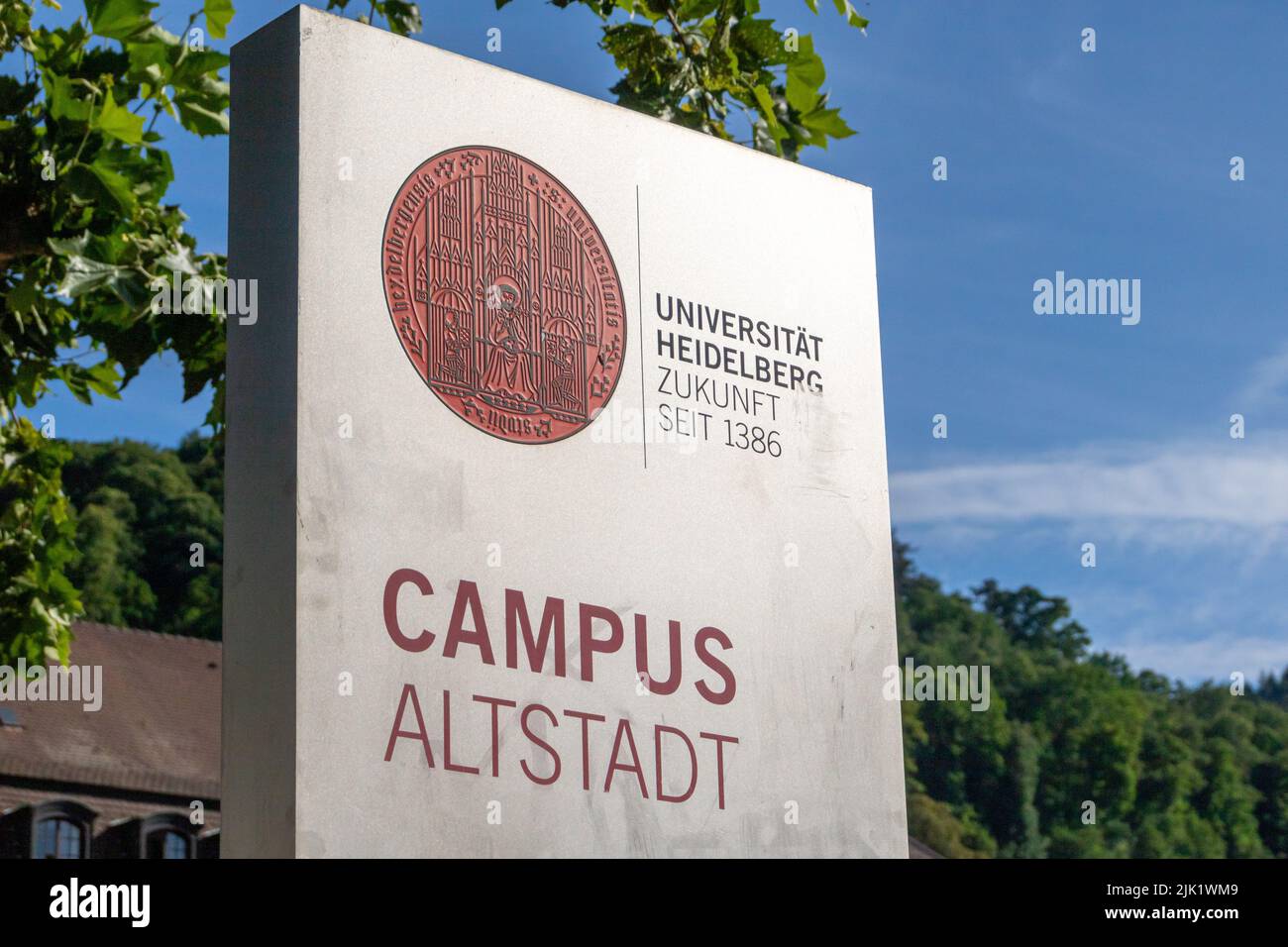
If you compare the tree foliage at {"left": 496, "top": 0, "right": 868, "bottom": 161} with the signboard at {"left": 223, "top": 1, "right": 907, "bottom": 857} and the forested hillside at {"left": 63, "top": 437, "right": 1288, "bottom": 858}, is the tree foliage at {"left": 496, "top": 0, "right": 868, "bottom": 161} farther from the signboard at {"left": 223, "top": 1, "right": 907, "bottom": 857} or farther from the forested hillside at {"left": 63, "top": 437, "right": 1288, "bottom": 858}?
the forested hillside at {"left": 63, "top": 437, "right": 1288, "bottom": 858}

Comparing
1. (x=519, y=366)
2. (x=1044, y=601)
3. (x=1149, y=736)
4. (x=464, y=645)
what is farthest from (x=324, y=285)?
(x=1044, y=601)

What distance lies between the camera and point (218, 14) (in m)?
6.63

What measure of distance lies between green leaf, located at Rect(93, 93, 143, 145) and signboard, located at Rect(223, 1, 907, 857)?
1230 mm

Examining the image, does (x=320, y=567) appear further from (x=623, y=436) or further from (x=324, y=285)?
(x=623, y=436)

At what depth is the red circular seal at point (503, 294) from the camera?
4953 mm

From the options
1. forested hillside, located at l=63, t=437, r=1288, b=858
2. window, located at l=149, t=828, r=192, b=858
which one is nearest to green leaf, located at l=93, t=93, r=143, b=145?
window, located at l=149, t=828, r=192, b=858

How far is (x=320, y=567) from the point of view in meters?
4.55

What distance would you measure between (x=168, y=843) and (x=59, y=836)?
6.55 ft

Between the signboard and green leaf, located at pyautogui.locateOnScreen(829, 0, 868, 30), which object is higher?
green leaf, located at pyautogui.locateOnScreen(829, 0, 868, 30)

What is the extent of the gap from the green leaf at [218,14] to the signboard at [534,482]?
1822mm

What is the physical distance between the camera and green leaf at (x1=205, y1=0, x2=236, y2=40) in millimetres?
6623

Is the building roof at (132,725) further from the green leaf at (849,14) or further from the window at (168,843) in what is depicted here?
the green leaf at (849,14)

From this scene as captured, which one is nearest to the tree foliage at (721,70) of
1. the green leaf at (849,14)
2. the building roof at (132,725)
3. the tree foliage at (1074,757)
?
the green leaf at (849,14)

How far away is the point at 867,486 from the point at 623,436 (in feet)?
3.58
